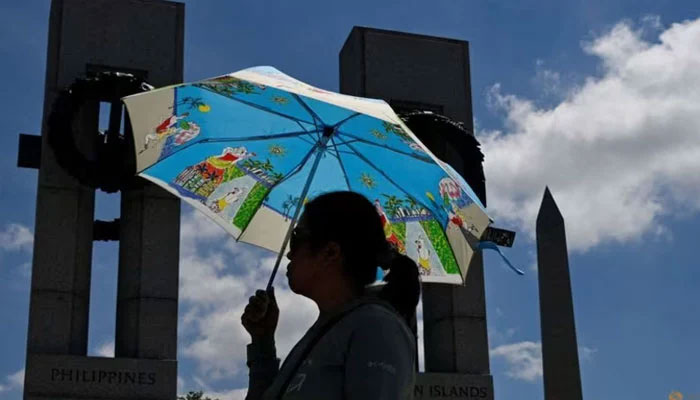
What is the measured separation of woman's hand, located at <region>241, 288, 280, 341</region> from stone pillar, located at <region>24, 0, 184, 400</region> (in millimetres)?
10269

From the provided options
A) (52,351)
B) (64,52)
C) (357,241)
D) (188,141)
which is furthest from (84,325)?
(357,241)

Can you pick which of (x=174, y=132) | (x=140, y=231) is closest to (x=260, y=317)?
(x=174, y=132)

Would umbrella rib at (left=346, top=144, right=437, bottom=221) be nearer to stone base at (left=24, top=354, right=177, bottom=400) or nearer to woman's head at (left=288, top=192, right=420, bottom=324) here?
woman's head at (left=288, top=192, right=420, bottom=324)

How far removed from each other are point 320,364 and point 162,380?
11217mm

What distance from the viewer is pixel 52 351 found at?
13.0m

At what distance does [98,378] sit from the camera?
12.9 m

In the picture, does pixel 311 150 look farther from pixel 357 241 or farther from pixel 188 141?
pixel 357 241

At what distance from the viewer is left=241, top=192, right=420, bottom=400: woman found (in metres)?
2.27

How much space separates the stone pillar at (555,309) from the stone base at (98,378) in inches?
241

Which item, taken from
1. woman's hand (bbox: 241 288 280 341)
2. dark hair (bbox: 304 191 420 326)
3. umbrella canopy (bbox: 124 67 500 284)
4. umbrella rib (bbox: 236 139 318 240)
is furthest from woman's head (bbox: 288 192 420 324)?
umbrella rib (bbox: 236 139 318 240)

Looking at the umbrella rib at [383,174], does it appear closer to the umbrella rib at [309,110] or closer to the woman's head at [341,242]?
the umbrella rib at [309,110]

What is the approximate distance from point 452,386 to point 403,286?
11929 mm

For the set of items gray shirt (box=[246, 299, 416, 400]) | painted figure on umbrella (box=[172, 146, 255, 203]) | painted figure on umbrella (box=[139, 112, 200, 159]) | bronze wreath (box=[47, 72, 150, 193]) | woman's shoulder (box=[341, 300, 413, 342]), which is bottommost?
gray shirt (box=[246, 299, 416, 400])

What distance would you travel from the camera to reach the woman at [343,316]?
227 centimetres
